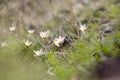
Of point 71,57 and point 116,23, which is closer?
point 71,57

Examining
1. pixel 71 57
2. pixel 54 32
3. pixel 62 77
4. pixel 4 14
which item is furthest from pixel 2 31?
pixel 62 77

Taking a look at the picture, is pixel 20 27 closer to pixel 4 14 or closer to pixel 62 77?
pixel 4 14

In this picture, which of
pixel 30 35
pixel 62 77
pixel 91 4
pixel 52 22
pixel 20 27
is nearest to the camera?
pixel 62 77

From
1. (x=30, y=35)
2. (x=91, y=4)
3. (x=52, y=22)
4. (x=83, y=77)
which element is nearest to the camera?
(x=83, y=77)

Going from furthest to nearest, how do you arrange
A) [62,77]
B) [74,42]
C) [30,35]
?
[30,35] < [74,42] < [62,77]

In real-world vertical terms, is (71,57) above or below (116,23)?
below

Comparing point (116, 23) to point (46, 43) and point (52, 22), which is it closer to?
point (46, 43)

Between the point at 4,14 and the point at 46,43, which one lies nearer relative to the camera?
the point at 46,43

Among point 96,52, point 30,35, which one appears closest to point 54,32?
point 30,35

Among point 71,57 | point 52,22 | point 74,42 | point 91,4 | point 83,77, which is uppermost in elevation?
point 91,4
